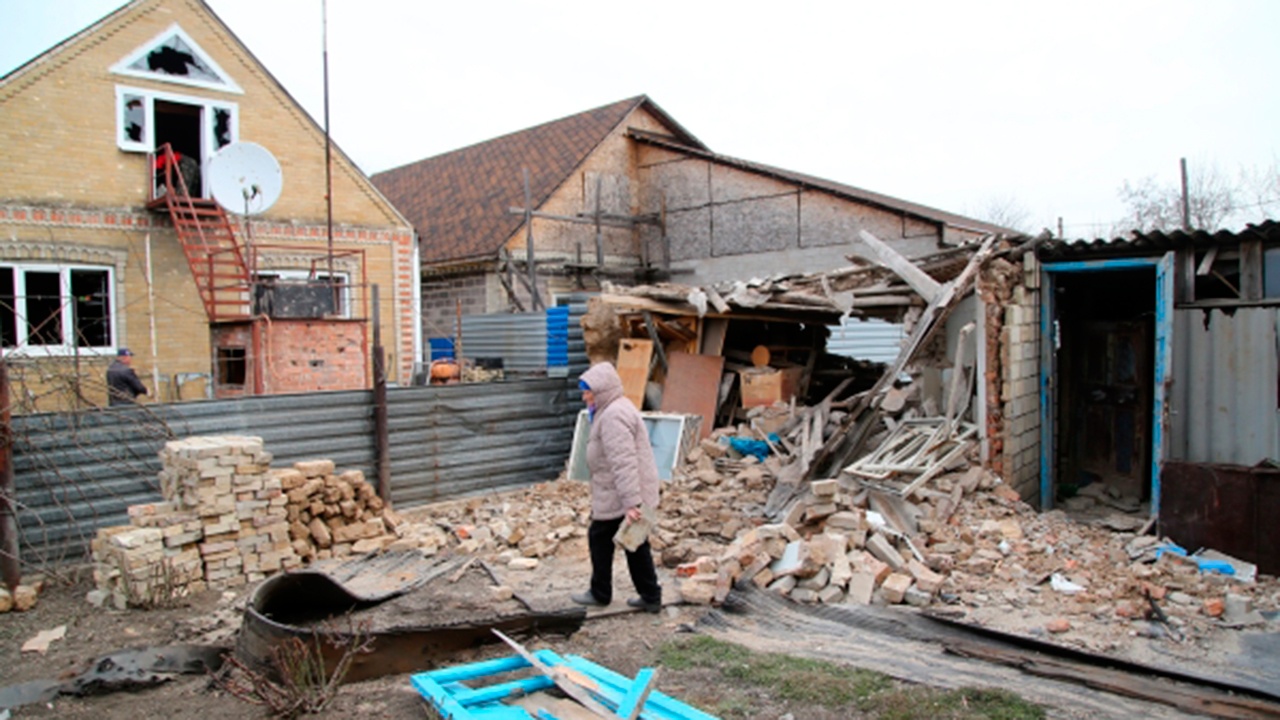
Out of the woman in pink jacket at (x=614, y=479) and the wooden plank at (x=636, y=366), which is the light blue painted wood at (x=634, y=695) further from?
the wooden plank at (x=636, y=366)

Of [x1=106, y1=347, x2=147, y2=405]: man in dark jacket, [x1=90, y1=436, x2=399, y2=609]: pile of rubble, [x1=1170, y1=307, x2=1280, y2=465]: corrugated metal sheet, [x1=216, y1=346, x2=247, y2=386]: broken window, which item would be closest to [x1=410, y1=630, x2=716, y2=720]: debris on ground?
[x1=90, y1=436, x2=399, y2=609]: pile of rubble

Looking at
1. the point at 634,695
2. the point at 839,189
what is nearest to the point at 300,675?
the point at 634,695

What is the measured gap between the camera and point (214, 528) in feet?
23.7

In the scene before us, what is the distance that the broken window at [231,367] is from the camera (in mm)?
13320

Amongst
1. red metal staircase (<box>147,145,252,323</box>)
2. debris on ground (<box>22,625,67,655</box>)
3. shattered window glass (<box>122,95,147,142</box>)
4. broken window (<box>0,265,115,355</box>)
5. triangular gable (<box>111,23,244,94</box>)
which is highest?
triangular gable (<box>111,23,244,94</box>)

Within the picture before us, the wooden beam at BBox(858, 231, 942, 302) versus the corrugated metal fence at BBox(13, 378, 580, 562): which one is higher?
the wooden beam at BBox(858, 231, 942, 302)

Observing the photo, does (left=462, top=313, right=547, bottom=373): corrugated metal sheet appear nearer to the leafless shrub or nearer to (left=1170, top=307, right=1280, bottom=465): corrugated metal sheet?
(left=1170, top=307, right=1280, bottom=465): corrugated metal sheet

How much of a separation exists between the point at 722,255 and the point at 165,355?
41.1ft

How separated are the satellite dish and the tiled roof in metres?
11.8

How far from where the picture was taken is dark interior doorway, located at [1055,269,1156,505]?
1067 centimetres

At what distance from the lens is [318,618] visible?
599cm

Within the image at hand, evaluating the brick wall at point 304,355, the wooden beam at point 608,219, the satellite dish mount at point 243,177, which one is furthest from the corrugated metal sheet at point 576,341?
the wooden beam at point 608,219

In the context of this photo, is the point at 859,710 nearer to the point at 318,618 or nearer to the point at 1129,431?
the point at 318,618

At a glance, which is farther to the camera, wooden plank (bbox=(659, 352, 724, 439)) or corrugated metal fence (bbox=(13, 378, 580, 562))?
wooden plank (bbox=(659, 352, 724, 439))
